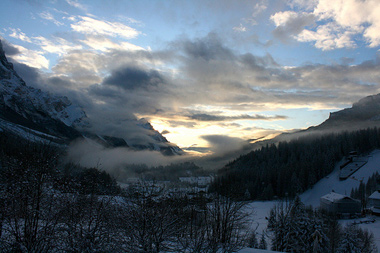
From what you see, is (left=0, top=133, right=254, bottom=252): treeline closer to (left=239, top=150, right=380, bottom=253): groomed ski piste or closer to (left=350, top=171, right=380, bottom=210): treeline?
(left=239, top=150, right=380, bottom=253): groomed ski piste

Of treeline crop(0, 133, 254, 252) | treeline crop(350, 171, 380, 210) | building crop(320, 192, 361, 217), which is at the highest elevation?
Result: treeline crop(0, 133, 254, 252)

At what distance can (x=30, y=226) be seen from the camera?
11.6 meters

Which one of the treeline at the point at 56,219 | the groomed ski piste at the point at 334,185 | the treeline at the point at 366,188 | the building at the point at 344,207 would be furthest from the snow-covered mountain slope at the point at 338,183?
the treeline at the point at 56,219

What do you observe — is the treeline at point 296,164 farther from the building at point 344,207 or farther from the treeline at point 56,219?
the treeline at point 56,219

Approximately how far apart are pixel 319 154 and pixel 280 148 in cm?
3294

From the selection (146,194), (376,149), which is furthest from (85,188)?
(376,149)

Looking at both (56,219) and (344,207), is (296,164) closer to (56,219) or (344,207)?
(344,207)

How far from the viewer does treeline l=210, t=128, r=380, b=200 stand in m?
107

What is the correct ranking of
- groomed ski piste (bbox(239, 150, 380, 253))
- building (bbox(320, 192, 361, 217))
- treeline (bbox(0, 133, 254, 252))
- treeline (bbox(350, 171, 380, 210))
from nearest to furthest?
treeline (bbox(0, 133, 254, 252)) < building (bbox(320, 192, 361, 217)) < treeline (bbox(350, 171, 380, 210)) < groomed ski piste (bbox(239, 150, 380, 253))

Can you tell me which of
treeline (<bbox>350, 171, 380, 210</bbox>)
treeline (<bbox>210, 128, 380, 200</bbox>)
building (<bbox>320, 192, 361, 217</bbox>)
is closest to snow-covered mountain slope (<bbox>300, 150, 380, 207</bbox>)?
treeline (<bbox>210, 128, 380, 200</bbox>)

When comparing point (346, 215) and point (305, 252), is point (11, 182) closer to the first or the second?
point (305, 252)

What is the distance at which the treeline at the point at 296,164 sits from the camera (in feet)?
350

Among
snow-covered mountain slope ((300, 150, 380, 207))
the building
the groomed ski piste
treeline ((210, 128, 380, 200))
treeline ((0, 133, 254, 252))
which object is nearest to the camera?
treeline ((0, 133, 254, 252))

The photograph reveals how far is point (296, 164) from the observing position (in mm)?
118750
